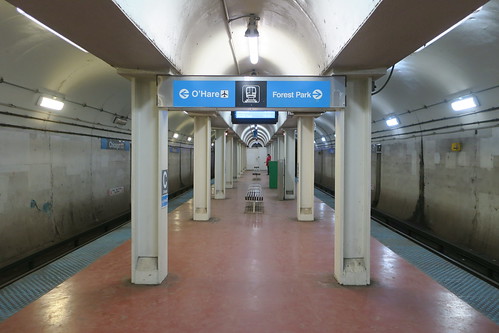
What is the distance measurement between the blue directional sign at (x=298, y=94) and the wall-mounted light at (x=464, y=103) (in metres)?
4.23

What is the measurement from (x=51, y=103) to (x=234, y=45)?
4.07 meters

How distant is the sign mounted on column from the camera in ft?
13.9

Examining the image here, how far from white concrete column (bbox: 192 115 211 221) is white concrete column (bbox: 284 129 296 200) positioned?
3.99 meters

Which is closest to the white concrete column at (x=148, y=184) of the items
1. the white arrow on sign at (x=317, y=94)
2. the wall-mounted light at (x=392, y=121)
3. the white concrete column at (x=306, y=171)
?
the white arrow on sign at (x=317, y=94)

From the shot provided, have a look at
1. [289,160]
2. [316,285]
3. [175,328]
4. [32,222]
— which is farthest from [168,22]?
[289,160]

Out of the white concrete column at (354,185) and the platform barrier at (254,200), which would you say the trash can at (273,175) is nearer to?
the platform barrier at (254,200)

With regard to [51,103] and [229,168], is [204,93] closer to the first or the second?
[51,103]

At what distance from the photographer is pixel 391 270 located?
486cm

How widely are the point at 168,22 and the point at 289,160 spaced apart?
8.68 metres

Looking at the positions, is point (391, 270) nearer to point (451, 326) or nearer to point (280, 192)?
point (451, 326)

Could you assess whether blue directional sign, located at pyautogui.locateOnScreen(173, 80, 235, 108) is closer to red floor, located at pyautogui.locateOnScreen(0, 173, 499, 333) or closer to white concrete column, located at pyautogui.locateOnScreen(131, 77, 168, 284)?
white concrete column, located at pyautogui.locateOnScreen(131, 77, 168, 284)

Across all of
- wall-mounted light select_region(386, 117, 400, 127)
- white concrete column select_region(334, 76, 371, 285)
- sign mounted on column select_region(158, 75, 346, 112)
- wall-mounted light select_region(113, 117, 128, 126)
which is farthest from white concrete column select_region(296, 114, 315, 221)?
wall-mounted light select_region(113, 117, 128, 126)

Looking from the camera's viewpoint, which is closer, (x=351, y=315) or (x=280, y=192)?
(x=351, y=315)

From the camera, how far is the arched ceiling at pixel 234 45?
2.68 m
